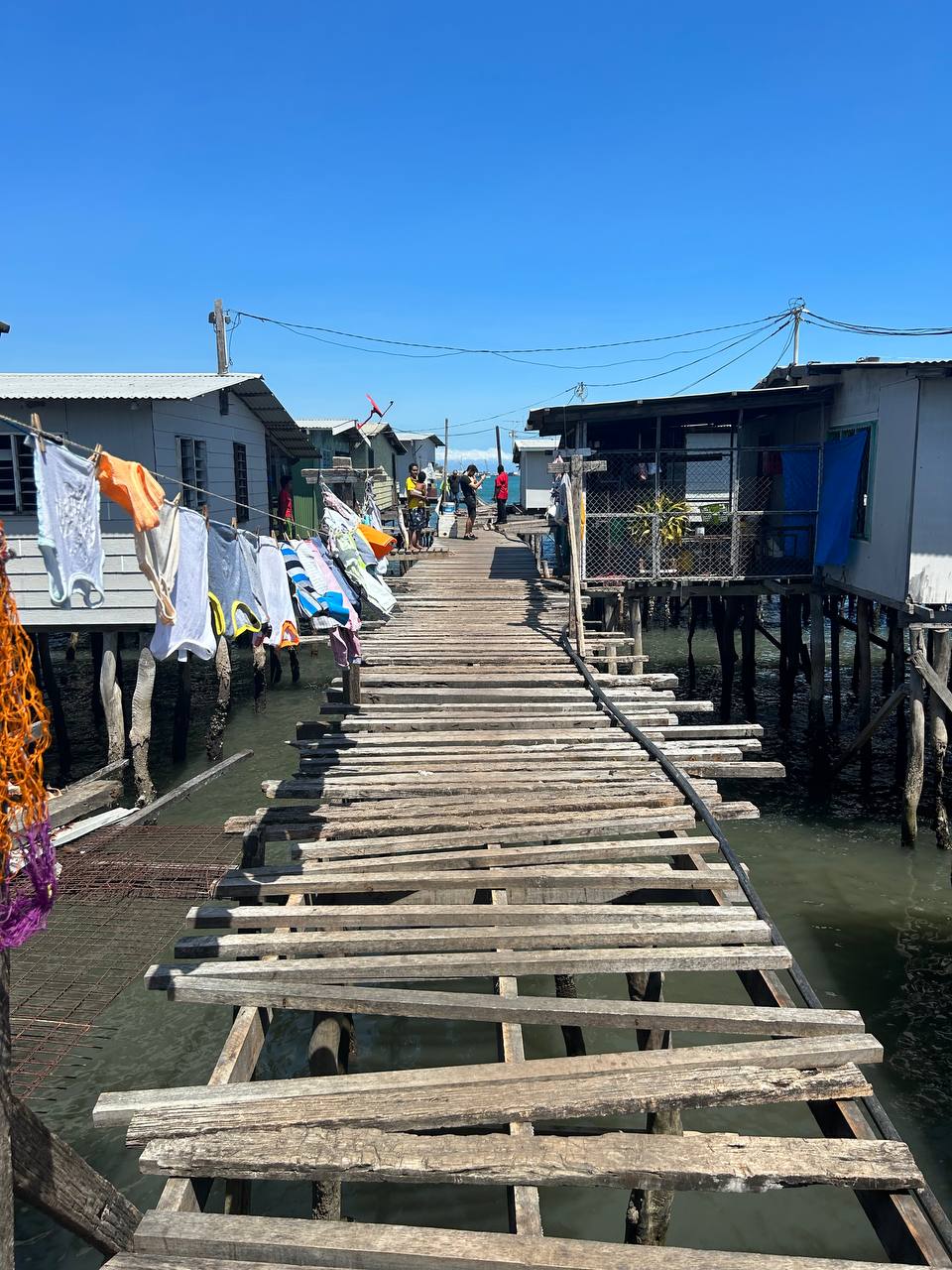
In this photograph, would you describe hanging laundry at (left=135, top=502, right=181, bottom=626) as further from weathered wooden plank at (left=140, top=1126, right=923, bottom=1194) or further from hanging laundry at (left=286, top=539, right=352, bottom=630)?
weathered wooden plank at (left=140, top=1126, right=923, bottom=1194)

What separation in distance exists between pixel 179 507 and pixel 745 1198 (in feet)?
21.2

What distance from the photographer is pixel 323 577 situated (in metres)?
8.41

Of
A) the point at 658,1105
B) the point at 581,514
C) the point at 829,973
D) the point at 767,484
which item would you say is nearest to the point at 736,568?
the point at 767,484

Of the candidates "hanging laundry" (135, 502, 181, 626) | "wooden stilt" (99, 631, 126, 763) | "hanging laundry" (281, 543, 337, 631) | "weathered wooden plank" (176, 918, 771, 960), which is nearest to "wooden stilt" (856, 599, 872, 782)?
A: "hanging laundry" (281, 543, 337, 631)

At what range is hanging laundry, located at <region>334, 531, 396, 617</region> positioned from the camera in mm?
9172

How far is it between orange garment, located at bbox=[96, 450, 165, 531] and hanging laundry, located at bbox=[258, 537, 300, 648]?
2.39 m

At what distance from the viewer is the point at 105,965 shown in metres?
7.44

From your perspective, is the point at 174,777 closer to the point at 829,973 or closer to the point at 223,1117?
the point at 829,973

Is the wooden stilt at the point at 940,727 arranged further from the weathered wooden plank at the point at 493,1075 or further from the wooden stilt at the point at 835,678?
the weathered wooden plank at the point at 493,1075

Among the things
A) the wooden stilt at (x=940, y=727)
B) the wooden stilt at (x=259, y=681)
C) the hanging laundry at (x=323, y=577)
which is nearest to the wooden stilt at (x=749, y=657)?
the wooden stilt at (x=940, y=727)

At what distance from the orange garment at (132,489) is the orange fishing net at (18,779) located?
274 cm

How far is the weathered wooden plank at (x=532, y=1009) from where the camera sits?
3.66 metres

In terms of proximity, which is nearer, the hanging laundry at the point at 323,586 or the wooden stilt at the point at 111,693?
the hanging laundry at the point at 323,586

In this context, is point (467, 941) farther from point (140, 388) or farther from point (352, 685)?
Result: point (140, 388)
